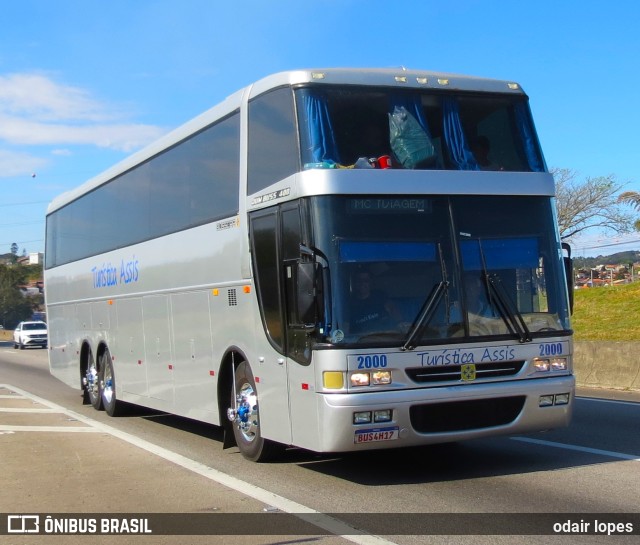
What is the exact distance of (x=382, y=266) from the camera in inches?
320

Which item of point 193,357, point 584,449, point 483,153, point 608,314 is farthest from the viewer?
point 608,314

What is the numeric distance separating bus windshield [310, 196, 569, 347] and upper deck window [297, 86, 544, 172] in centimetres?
47

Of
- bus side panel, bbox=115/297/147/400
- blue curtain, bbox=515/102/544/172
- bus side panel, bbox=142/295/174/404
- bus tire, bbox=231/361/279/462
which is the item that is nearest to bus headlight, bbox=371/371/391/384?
bus tire, bbox=231/361/279/462

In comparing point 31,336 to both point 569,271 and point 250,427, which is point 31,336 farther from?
point 569,271

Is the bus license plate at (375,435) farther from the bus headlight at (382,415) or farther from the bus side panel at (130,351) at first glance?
the bus side panel at (130,351)

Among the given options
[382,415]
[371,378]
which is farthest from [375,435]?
[371,378]

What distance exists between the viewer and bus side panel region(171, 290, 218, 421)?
10914mm

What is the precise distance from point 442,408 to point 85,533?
3.31m

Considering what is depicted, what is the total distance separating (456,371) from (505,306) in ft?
2.64

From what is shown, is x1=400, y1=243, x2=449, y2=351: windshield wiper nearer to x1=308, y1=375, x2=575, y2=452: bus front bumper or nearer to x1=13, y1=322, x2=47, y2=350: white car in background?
x1=308, y1=375, x2=575, y2=452: bus front bumper

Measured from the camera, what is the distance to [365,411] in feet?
26.0

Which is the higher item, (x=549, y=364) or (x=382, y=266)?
(x=382, y=266)

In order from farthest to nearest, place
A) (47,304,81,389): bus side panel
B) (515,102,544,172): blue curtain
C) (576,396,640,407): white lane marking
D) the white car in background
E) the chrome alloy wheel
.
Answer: the white car in background < (47,304,81,389): bus side panel < (576,396,640,407): white lane marking < the chrome alloy wheel < (515,102,544,172): blue curtain

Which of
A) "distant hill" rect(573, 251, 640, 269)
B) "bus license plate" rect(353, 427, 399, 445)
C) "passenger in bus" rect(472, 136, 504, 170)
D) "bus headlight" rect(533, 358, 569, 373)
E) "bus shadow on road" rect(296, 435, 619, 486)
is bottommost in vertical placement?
"bus shadow on road" rect(296, 435, 619, 486)
